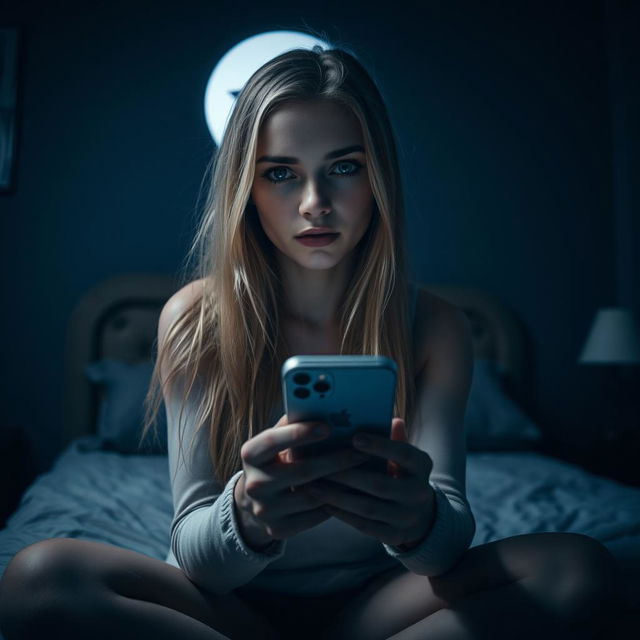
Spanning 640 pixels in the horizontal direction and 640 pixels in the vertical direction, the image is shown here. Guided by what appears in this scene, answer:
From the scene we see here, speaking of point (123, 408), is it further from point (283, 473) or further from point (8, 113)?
point (283, 473)

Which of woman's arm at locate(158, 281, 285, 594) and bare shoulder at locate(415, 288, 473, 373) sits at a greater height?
bare shoulder at locate(415, 288, 473, 373)

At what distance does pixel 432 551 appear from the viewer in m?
0.76

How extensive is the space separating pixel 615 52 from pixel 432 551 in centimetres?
290

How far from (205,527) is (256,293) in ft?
1.31

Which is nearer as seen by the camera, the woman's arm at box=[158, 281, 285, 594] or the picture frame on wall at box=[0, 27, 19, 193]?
the woman's arm at box=[158, 281, 285, 594]

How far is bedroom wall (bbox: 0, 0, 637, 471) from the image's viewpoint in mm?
2668

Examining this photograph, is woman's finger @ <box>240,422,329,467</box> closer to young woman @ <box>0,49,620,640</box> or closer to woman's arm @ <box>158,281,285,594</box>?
young woman @ <box>0,49,620,640</box>

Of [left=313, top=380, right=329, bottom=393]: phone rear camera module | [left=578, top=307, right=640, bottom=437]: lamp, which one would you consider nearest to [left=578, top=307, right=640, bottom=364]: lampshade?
[left=578, top=307, right=640, bottom=437]: lamp

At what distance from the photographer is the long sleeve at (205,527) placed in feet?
2.49

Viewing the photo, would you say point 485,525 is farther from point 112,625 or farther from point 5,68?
point 5,68

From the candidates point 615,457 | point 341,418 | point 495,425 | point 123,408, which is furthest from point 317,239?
point 615,457

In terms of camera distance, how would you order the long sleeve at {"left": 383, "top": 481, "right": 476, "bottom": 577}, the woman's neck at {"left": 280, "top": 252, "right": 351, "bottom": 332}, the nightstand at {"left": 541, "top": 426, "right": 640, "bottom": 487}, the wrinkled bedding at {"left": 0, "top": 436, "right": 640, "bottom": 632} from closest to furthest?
the long sleeve at {"left": 383, "top": 481, "right": 476, "bottom": 577}
the woman's neck at {"left": 280, "top": 252, "right": 351, "bottom": 332}
the wrinkled bedding at {"left": 0, "top": 436, "right": 640, "bottom": 632}
the nightstand at {"left": 541, "top": 426, "right": 640, "bottom": 487}

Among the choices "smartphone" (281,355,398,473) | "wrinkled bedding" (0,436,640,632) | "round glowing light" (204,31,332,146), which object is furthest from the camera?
"round glowing light" (204,31,332,146)

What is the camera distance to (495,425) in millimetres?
2348
